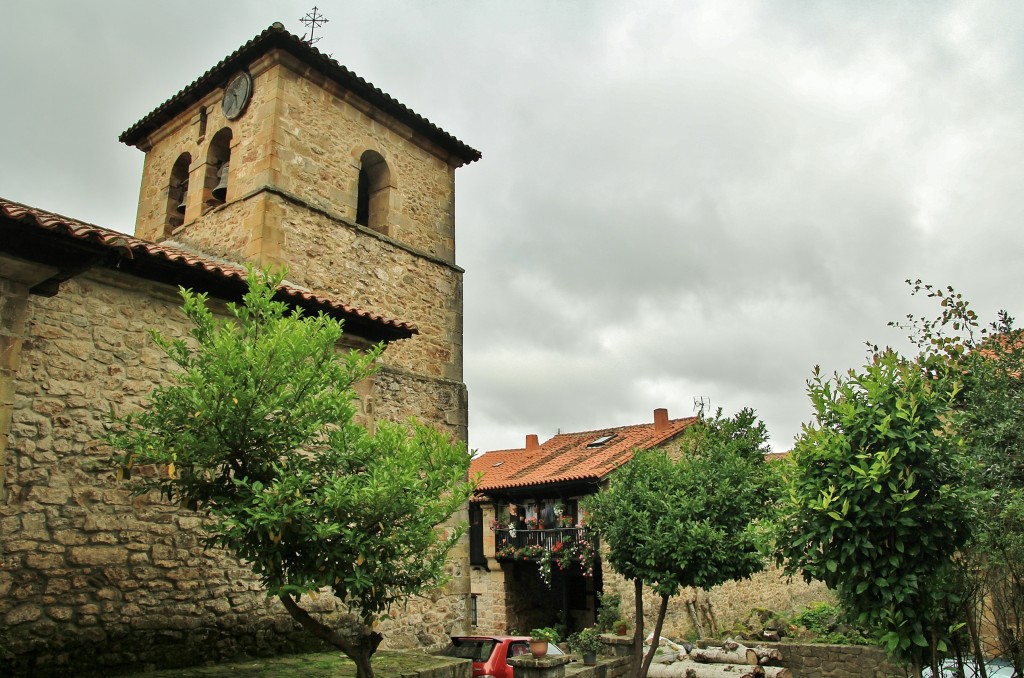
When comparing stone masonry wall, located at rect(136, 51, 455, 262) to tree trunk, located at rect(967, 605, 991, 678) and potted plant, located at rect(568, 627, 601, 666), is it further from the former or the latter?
potted plant, located at rect(568, 627, 601, 666)

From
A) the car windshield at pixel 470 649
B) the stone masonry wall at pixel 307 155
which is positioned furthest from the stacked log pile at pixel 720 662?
the stone masonry wall at pixel 307 155

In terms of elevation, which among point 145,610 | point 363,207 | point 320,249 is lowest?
point 145,610

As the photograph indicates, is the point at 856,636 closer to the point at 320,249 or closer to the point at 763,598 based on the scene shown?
the point at 763,598

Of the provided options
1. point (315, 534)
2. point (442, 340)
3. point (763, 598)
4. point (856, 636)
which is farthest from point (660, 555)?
point (763, 598)

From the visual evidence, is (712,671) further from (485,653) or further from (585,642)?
(485,653)

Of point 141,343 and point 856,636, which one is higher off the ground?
point 141,343

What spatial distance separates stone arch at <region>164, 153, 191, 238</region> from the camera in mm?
13086

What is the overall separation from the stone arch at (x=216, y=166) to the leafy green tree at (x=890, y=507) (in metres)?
10.1

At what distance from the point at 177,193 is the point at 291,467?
9.67 metres

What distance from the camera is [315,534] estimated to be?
5223 mm

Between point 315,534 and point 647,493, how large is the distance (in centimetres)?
841

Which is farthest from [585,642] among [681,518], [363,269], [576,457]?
[363,269]

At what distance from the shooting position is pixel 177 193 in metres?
13.4

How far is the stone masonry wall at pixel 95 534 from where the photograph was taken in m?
6.03
